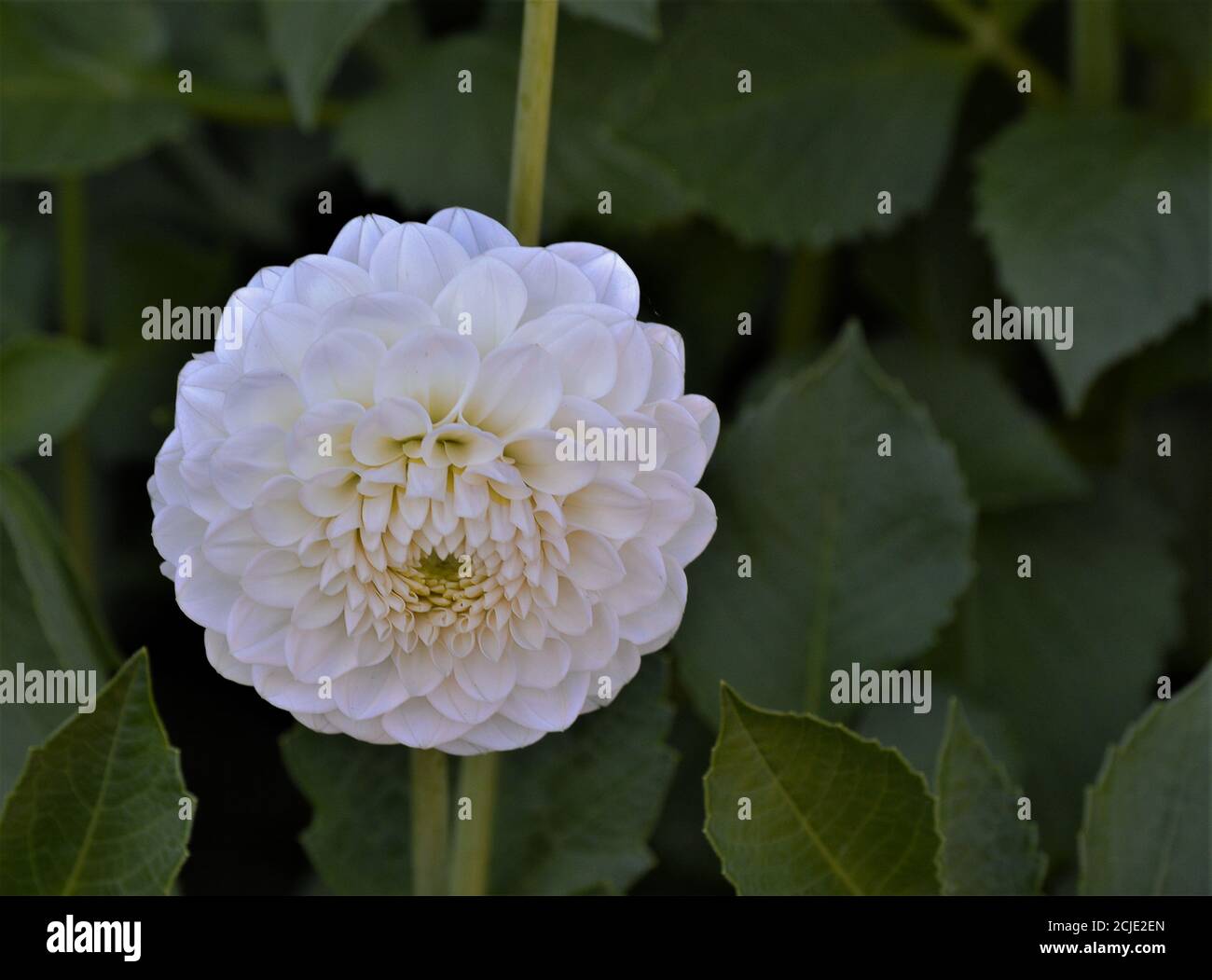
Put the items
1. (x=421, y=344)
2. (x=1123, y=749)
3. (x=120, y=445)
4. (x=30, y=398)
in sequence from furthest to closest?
(x=120, y=445), (x=30, y=398), (x=1123, y=749), (x=421, y=344)

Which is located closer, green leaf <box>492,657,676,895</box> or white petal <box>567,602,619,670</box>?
white petal <box>567,602,619,670</box>

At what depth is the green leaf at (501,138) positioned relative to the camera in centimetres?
72

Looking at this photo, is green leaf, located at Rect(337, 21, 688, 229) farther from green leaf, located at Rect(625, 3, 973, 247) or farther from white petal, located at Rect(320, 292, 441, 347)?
white petal, located at Rect(320, 292, 441, 347)

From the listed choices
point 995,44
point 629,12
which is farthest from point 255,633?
point 995,44

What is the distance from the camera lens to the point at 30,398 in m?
0.64

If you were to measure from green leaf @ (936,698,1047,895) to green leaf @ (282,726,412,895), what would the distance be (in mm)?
219

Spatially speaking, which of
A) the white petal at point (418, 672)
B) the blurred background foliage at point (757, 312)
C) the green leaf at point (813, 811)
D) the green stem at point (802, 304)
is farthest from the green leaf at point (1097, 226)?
the white petal at point (418, 672)

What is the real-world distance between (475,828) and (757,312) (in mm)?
443

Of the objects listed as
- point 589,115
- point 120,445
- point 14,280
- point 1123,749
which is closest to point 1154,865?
point 1123,749

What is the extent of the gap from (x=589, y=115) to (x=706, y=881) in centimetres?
41

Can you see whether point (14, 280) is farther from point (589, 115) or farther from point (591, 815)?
A: point (591, 815)

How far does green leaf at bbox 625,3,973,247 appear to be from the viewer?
71cm

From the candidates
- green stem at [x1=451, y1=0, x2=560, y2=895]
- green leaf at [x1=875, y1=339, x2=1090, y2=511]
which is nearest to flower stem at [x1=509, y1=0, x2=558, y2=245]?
green stem at [x1=451, y1=0, x2=560, y2=895]

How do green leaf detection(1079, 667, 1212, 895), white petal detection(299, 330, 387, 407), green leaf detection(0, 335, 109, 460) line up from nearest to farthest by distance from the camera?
1. white petal detection(299, 330, 387, 407)
2. green leaf detection(1079, 667, 1212, 895)
3. green leaf detection(0, 335, 109, 460)
